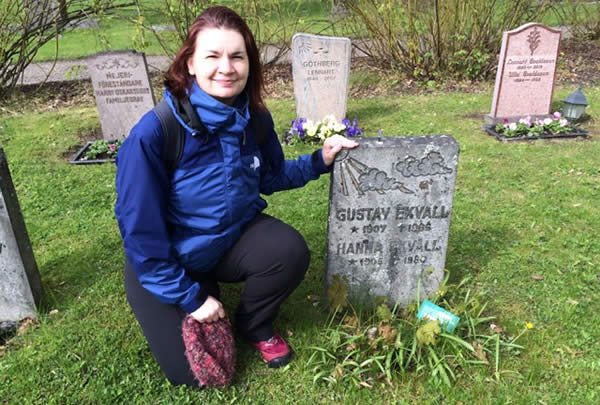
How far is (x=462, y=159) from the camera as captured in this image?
5184 millimetres

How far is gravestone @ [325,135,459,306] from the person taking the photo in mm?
2383

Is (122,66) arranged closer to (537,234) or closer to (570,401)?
(537,234)

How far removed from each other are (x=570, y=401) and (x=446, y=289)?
79 cm

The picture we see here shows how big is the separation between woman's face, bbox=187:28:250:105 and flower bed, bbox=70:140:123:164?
→ 3.98 metres

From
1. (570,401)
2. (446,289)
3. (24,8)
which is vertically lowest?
(570,401)

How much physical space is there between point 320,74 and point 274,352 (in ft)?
15.1

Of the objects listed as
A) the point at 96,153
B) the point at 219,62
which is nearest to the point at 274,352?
the point at 219,62

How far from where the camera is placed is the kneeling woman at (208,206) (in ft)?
6.39

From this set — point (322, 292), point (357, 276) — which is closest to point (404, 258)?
point (357, 276)

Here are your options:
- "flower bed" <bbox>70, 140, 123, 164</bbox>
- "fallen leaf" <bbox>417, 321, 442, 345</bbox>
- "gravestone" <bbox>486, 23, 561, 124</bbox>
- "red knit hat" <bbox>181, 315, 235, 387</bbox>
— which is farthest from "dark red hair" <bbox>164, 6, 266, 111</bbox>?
"gravestone" <bbox>486, 23, 561, 124</bbox>

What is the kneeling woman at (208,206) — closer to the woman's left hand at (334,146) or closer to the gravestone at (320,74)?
the woman's left hand at (334,146)

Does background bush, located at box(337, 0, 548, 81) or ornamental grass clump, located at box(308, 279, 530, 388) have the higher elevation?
background bush, located at box(337, 0, 548, 81)

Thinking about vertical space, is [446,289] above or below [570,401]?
above

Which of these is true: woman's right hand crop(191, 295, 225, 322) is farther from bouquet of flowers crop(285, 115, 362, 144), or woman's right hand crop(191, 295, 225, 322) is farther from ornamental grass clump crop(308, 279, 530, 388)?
bouquet of flowers crop(285, 115, 362, 144)
